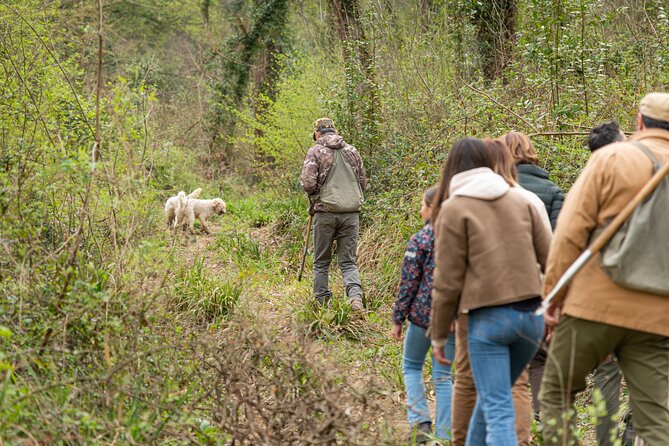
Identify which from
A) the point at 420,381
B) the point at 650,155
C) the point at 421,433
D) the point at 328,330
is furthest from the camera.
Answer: the point at 328,330

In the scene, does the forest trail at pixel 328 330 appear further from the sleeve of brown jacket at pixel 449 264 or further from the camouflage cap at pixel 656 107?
the camouflage cap at pixel 656 107

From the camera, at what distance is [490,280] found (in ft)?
12.1

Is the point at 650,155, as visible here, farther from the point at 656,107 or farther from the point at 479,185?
the point at 479,185

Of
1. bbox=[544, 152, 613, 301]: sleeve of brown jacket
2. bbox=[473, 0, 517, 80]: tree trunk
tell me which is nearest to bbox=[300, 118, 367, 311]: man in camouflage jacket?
bbox=[473, 0, 517, 80]: tree trunk

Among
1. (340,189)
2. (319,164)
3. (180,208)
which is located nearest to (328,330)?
(340,189)

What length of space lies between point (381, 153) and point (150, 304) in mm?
6978

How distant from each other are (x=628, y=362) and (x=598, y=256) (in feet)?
1.91

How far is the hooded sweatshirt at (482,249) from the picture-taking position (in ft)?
12.1

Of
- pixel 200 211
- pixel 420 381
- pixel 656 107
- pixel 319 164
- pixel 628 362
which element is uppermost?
pixel 656 107

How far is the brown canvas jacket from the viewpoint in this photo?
3576mm

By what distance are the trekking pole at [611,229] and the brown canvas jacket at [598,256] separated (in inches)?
2.0

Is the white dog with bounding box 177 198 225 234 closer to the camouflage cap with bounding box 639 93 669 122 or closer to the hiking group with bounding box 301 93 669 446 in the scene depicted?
the hiking group with bounding box 301 93 669 446

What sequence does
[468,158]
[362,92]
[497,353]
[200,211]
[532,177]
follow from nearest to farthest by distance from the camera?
1. [497,353]
2. [468,158]
3. [532,177]
4. [362,92]
5. [200,211]

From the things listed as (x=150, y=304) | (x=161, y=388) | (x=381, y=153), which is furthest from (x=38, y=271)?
(x=381, y=153)
